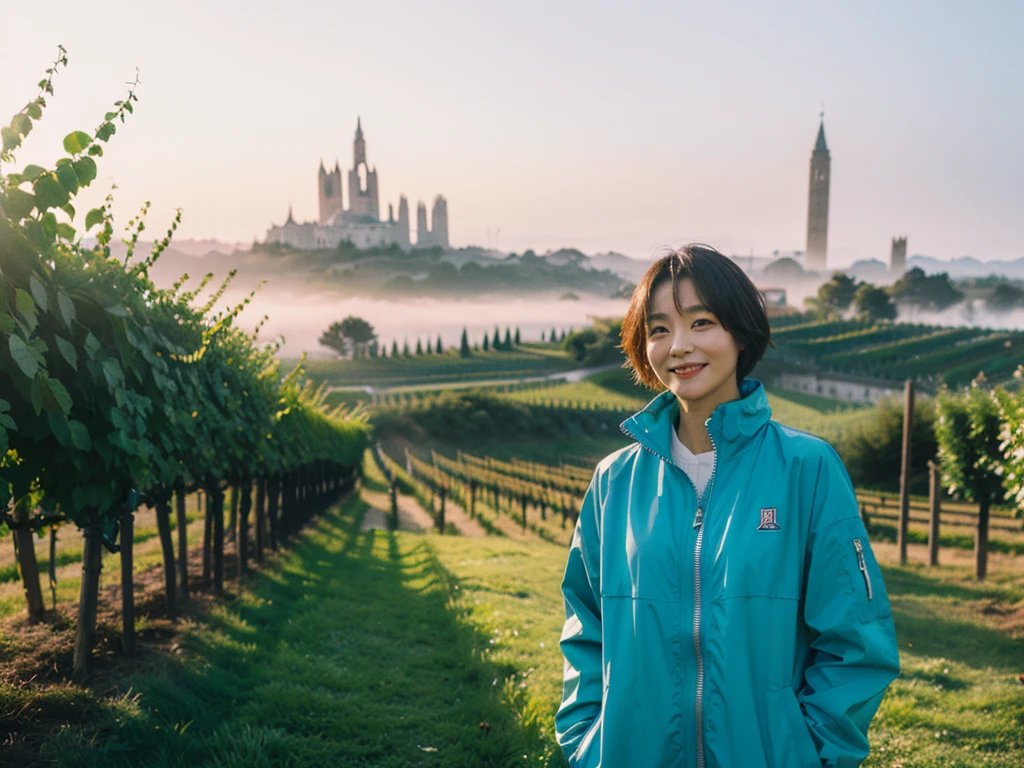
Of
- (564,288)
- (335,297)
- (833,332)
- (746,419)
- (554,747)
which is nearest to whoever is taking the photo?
(746,419)

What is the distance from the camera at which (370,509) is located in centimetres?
2523

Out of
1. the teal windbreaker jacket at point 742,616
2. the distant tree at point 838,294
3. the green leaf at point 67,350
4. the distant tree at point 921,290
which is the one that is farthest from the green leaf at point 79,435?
the distant tree at point 921,290

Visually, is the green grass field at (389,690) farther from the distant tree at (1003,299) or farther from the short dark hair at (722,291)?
the distant tree at (1003,299)

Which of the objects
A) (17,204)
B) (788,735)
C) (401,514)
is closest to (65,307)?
(17,204)

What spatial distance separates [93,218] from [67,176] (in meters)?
0.86

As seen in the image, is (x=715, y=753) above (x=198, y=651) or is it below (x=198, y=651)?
above

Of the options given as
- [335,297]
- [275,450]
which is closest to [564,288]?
[335,297]

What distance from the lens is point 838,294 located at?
108250 mm

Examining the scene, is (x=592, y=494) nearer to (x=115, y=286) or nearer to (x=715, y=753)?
(x=715, y=753)

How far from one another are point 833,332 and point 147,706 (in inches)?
3829

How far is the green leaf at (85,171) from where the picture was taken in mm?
2869

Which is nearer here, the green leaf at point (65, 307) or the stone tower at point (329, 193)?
the green leaf at point (65, 307)

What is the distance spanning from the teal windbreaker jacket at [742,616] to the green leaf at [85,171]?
235 cm

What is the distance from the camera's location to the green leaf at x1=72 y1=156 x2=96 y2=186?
287 cm
